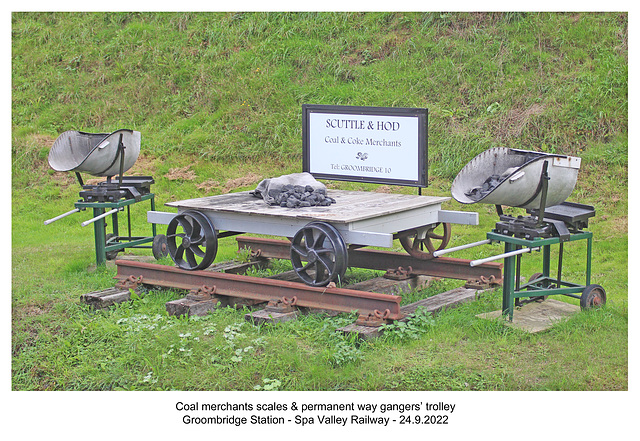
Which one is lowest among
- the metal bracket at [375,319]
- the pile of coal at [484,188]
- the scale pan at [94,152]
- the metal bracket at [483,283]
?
the metal bracket at [375,319]

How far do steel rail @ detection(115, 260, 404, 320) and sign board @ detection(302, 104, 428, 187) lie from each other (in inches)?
82.1

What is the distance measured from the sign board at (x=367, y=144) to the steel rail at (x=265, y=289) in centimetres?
208

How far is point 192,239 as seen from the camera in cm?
901

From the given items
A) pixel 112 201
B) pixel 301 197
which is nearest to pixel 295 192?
pixel 301 197

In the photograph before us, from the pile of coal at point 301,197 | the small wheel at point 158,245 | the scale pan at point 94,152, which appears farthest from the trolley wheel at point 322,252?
the scale pan at point 94,152

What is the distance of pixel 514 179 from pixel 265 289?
9.12ft

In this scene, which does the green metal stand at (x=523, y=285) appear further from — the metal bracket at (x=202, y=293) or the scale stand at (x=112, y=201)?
the scale stand at (x=112, y=201)

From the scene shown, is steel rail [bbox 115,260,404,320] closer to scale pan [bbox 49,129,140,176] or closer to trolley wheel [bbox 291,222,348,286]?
trolley wheel [bbox 291,222,348,286]

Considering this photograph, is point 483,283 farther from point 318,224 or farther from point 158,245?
point 158,245

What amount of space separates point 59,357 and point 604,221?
7.84 m

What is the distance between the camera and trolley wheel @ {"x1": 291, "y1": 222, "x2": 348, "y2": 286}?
26.0 ft

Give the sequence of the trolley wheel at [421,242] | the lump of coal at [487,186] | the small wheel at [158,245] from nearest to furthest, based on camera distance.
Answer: the lump of coal at [487,186], the trolley wheel at [421,242], the small wheel at [158,245]

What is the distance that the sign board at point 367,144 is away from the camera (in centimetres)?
934

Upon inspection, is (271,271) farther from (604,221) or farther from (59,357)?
(604,221)
